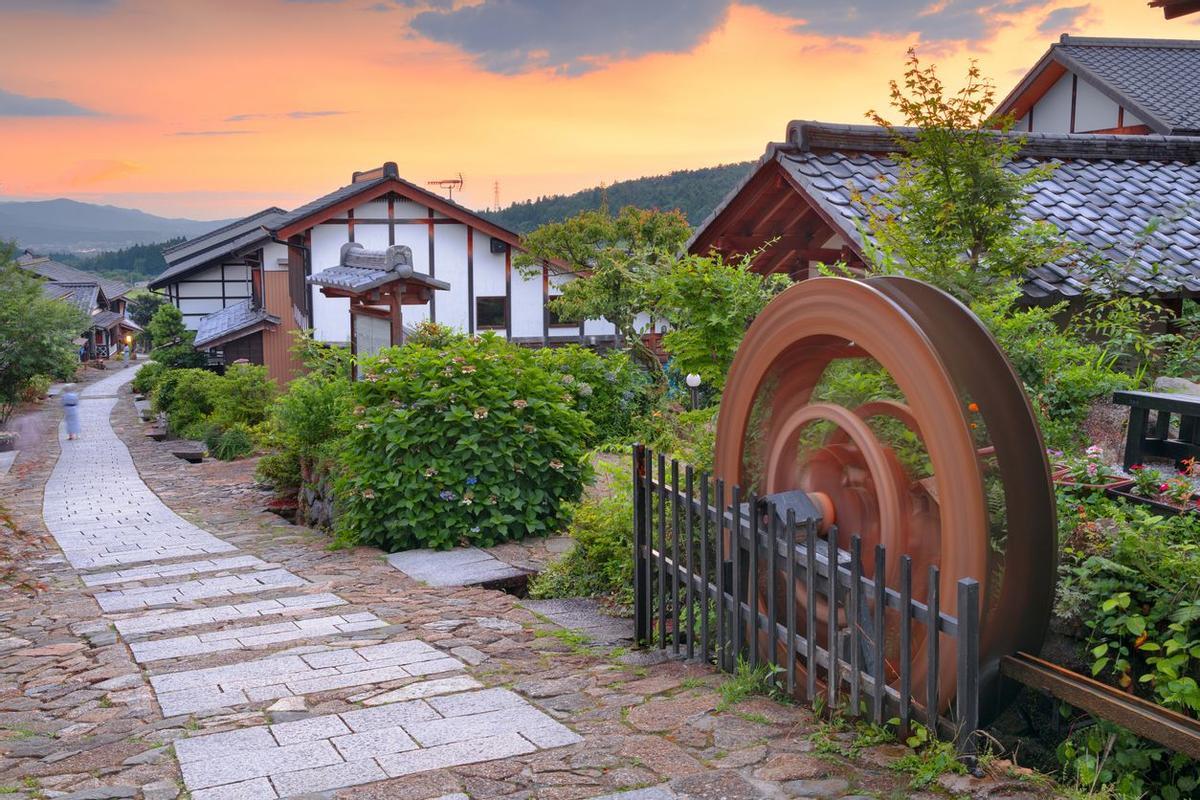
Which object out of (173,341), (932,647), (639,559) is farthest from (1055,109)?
(173,341)

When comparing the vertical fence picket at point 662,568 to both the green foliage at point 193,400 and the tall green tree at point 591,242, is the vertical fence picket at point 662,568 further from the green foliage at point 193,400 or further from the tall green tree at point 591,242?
the green foliage at point 193,400

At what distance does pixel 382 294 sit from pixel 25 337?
74.8 feet

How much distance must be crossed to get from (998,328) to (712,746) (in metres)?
3.79

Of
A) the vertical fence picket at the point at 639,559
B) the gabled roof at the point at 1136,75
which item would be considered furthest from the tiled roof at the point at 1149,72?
the vertical fence picket at the point at 639,559

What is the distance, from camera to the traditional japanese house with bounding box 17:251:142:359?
6769 centimetres

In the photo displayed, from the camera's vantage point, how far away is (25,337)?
31328 millimetres

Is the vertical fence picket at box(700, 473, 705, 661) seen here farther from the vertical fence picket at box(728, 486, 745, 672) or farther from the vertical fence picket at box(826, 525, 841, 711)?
the vertical fence picket at box(826, 525, 841, 711)

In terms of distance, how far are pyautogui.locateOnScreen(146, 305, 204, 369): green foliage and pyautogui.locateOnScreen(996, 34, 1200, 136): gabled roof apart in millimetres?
31187

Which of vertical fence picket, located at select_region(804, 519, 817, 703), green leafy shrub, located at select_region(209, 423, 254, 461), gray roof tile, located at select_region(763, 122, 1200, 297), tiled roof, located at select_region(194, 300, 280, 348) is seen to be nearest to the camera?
vertical fence picket, located at select_region(804, 519, 817, 703)

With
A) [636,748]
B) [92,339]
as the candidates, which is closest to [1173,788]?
[636,748]

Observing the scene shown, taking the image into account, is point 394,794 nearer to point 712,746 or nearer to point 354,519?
point 712,746

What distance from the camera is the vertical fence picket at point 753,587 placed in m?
4.40

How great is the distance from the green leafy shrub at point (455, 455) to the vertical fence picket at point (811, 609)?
4929 mm

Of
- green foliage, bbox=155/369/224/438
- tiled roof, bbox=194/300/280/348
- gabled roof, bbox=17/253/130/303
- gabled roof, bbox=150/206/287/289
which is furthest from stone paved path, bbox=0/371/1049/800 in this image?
gabled roof, bbox=17/253/130/303
